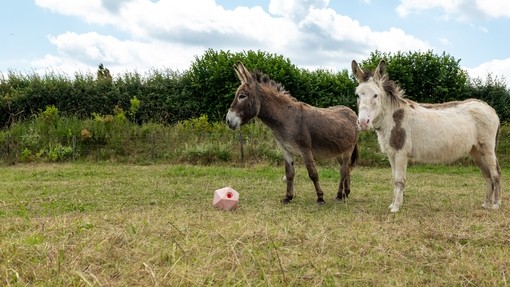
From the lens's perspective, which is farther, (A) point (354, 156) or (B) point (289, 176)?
(A) point (354, 156)

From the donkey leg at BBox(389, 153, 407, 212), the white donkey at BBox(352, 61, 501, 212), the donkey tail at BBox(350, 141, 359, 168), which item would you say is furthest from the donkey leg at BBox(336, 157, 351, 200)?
the donkey leg at BBox(389, 153, 407, 212)

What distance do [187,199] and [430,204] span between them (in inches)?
157

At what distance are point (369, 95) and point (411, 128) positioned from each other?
85 centimetres

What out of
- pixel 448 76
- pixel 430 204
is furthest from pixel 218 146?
pixel 448 76

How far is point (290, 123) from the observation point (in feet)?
25.7

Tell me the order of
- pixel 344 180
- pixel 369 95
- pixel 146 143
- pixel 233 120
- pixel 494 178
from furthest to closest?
pixel 146 143, pixel 344 180, pixel 233 120, pixel 494 178, pixel 369 95

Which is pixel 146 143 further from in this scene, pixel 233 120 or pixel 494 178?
pixel 494 178

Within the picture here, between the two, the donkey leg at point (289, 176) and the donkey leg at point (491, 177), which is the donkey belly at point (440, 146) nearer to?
the donkey leg at point (491, 177)

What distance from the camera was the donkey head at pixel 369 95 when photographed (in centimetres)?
650

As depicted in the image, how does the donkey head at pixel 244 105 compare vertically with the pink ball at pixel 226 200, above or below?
above

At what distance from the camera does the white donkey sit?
6.89 metres

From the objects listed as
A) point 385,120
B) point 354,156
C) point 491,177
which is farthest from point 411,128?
point 354,156

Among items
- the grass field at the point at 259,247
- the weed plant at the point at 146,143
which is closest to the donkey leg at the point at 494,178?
the grass field at the point at 259,247

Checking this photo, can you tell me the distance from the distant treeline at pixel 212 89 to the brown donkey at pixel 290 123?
11143 mm
